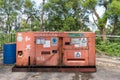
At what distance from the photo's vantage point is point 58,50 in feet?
31.1

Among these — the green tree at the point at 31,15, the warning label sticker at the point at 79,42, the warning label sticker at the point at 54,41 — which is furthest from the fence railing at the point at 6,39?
the warning label sticker at the point at 79,42

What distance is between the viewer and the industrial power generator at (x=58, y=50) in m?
9.42

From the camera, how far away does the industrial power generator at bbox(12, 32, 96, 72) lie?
9.42 meters

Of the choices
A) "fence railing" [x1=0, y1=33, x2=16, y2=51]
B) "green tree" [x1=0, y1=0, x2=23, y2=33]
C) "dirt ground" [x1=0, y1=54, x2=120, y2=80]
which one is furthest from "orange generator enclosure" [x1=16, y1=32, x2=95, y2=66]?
"green tree" [x1=0, y1=0, x2=23, y2=33]

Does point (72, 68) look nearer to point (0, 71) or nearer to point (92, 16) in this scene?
point (0, 71)

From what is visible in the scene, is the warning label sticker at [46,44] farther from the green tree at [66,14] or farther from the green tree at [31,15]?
the green tree at [31,15]

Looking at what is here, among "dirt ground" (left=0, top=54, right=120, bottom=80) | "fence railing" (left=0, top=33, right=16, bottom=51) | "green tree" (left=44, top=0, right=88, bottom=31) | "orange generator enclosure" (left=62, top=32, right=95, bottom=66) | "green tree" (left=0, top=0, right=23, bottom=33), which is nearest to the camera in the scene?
"dirt ground" (left=0, top=54, right=120, bottom=80)

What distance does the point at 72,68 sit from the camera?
9.35 m

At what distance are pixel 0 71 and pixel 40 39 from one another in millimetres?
1883

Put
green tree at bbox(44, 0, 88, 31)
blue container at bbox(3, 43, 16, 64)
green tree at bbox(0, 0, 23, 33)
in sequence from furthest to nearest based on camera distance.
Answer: green tree at bbox(0, 0, 23, 33) < green tree at bbox(44, 0, 88, 31) < blue container at bbox(3, 43, 16, 64)

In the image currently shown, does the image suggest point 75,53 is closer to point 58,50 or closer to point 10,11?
point 58,50

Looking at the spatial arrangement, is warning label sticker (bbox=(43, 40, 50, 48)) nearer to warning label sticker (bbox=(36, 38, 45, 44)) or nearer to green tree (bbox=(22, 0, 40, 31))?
warning label sticker (bbox=(36, 38, 45, 44))

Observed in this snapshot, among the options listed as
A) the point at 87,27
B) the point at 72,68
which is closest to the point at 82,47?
the point at 72,68

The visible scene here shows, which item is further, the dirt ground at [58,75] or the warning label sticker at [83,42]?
the warning label sticker at [83,42]
